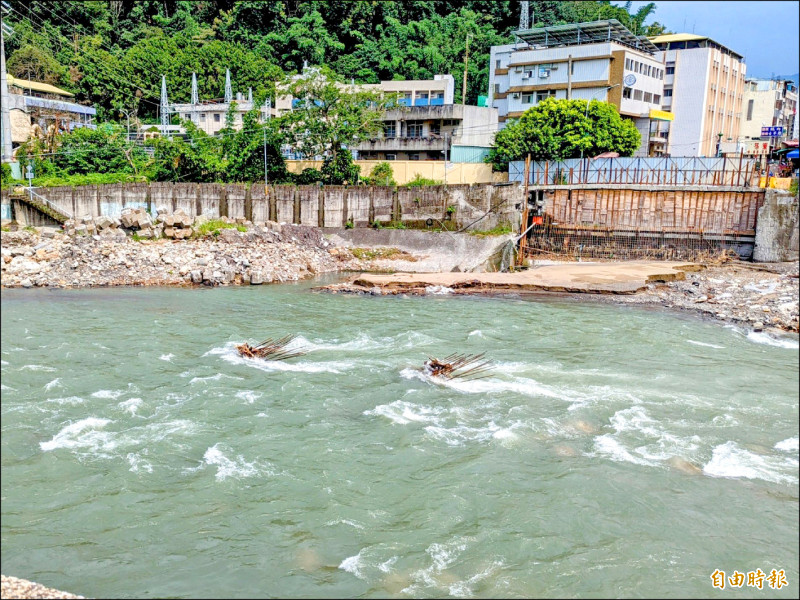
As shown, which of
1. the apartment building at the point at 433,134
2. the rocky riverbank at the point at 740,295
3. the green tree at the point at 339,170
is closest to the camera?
the rocky riverbank at the point at 740,295

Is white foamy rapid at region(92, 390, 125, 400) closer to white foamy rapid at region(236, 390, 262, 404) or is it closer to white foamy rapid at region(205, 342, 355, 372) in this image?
white foamy rapid at region(236, 390, 262, 404)

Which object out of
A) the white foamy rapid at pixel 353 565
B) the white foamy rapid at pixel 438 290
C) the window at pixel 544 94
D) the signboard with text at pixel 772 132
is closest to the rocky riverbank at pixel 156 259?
the white foamy rapid at pixel 438 290

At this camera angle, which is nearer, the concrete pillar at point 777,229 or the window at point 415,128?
the concrete pillar at point 777,229

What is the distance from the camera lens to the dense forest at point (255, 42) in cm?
5644

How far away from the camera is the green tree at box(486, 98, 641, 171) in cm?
4028

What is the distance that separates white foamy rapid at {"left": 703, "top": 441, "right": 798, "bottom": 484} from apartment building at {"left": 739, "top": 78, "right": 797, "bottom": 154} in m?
53.0

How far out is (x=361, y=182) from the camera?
133 ft

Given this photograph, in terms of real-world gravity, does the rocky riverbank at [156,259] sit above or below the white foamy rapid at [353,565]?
above

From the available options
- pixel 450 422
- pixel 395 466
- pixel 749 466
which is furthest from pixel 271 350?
pixel 749 466

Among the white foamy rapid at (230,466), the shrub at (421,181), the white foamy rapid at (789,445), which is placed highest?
the shrub at (421,181)

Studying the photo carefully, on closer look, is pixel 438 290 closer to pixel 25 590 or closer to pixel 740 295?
pixel 740 295

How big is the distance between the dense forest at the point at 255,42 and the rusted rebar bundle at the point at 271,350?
39531 millimetres

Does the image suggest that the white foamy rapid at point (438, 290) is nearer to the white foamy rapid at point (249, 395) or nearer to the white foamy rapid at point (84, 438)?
the white foamy rapid at point (249, 395)

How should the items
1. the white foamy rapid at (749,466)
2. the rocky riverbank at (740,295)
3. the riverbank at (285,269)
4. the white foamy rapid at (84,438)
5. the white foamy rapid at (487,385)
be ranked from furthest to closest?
the riverbank at (285,269) < the rocky riverbank at (740,295) < the white foamy rapid at (487,385) < the white foamy rapid at (84,438) < the white foamy rapid at (749,466)
